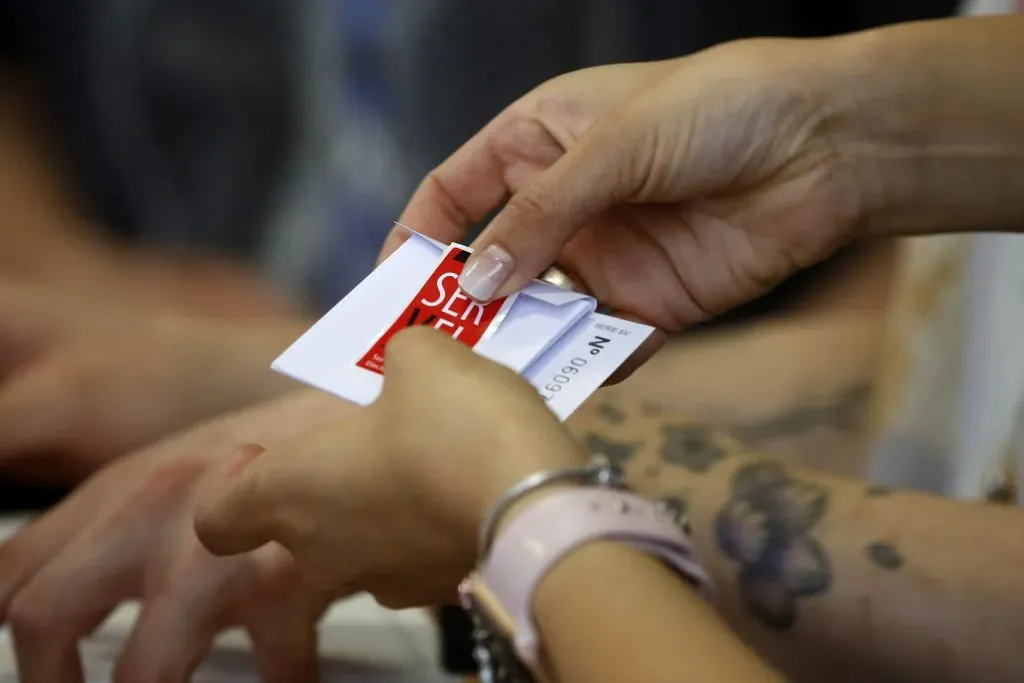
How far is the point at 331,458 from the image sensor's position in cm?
36

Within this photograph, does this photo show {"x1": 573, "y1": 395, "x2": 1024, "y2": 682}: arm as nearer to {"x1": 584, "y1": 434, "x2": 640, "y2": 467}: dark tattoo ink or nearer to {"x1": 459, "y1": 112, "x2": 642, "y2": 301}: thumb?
{"x1": 584, "y1": 434, "x2": 640, "y2": 467}: dark tattoo ink

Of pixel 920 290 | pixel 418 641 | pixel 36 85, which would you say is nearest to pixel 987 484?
pixel 920 290

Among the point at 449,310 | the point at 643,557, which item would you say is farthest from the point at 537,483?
the point at 449,310

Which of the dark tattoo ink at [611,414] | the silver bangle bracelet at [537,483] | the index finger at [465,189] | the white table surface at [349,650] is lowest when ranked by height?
the white table surface at [349,650]

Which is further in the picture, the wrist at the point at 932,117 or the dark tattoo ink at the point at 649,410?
the dark tattoo ink at the point at 649,410

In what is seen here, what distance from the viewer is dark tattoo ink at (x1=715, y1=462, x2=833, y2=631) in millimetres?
475

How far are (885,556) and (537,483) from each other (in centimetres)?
28

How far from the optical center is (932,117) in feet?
1.51

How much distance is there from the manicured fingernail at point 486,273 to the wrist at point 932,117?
195mm

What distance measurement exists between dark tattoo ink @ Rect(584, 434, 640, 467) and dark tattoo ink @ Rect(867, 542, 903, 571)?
0.15m

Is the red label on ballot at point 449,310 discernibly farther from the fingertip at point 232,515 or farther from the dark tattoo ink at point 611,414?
the dark tattoo ink at point 611,414

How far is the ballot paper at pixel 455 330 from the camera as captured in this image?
37 cm

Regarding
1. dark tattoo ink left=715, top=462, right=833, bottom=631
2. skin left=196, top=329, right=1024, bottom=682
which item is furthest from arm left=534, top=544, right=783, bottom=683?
dark tattoo ink left=715, top=462, right=833, bottom=631

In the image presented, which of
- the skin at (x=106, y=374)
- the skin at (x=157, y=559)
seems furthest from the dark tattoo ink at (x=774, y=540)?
the skin at (x=106, y=374)
